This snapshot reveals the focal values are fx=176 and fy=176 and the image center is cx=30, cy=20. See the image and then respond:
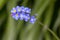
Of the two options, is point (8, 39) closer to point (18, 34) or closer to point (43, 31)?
point (18, 34)

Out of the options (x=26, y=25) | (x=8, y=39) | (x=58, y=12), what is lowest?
(x=8, y=39)

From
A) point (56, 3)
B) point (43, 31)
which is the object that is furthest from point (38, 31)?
point (56, 3)

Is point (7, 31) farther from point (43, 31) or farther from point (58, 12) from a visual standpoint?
point (58, 12)

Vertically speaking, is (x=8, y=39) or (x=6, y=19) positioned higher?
(x=6, y=19)

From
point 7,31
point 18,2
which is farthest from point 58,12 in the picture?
point 7,31

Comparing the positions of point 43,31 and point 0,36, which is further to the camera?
point 0,36

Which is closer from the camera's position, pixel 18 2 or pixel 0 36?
pixel 18 2
